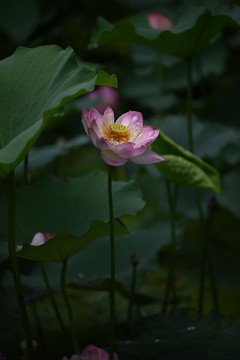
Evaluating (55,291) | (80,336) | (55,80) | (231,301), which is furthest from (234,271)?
(55,80)

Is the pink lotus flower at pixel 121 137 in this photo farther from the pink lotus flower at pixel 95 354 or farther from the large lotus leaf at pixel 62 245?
the pink lotus flower at pixel 95 354

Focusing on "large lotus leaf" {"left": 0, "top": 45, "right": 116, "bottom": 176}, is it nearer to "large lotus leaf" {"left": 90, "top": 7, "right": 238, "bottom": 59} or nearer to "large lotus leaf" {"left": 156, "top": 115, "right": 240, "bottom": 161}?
"large lotus leaf" {"left": 90, "top": 7, "right": 238, "bottom": 59}

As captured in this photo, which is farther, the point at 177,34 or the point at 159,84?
the point at 159,84

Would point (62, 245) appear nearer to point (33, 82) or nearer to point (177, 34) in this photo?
point (33, 82)

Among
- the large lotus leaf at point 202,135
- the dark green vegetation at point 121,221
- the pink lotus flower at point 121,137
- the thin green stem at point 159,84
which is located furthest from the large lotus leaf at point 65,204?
the thin green stem at point 159,84

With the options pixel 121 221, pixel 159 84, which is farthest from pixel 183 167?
pixel 159 84

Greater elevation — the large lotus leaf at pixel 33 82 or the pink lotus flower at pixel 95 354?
the large lotus leaf at pixel 33 82

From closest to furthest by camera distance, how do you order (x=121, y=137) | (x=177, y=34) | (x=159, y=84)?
(x=121, y=137) → (x=177, y=34) → (x=159, y=84)
